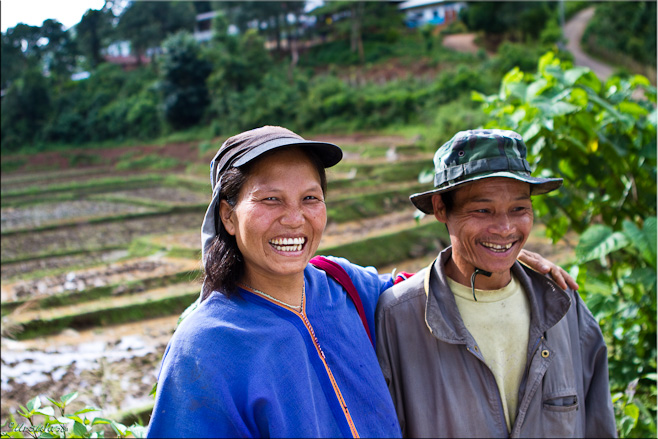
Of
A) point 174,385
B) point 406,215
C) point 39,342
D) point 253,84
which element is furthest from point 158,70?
point 174,385

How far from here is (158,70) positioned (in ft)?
37.1

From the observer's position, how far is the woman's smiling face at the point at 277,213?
4.26 feet

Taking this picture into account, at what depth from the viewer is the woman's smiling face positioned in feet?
4.26

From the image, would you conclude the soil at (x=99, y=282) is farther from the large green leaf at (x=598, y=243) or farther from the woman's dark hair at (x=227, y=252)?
the large green leaf at (x=598, y=243)

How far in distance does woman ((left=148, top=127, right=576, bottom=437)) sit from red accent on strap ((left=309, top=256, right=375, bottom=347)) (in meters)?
0.08

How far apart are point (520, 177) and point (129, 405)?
155 inches

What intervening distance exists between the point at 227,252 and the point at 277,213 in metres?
0.18

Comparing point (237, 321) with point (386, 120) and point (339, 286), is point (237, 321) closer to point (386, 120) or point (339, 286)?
point (339, 286)

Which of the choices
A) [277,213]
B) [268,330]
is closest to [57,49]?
[277,213]

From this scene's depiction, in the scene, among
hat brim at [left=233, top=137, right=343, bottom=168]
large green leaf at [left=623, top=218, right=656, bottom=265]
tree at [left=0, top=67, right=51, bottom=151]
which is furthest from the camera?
tree at [left=0, top=67, right=51, bottom=151]

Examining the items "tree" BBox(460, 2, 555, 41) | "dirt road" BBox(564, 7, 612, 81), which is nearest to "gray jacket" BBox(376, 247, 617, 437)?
"dirt road" BBox(564, 7, 612, 81)

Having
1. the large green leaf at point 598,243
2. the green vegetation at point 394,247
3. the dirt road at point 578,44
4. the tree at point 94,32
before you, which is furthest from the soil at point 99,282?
the dirt road at point 578,44

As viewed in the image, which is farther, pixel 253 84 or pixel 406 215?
pixel 253 84

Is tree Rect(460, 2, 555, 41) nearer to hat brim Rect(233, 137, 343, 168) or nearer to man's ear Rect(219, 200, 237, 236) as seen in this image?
hat brim Rect(233, 137, 343, 168)
